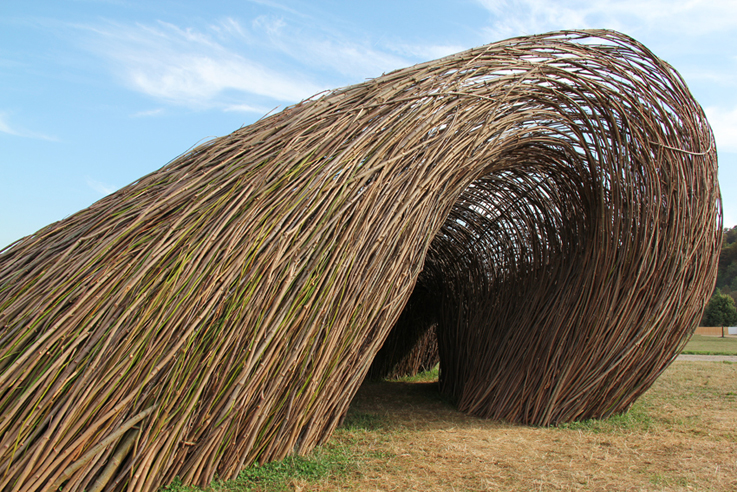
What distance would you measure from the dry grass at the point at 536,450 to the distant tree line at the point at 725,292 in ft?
69.4

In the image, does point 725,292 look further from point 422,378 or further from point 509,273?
point 509,273

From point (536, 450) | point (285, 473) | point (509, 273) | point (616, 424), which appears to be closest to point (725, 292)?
point (509, 273)

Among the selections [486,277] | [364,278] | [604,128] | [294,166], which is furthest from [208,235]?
[486,277]

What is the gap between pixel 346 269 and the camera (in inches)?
119

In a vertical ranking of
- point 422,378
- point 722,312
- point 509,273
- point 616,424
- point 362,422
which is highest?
point 722,312

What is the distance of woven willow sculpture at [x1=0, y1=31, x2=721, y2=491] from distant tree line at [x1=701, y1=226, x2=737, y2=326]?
21100mm

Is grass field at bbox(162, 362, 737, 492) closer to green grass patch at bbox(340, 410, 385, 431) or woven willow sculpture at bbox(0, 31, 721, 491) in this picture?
green grass patch at bbox(340, 410, 385, 431)

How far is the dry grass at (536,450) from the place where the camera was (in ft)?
10.5

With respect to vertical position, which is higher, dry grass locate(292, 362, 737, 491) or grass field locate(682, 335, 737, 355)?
grass field locate(682, 335, 737, 355)

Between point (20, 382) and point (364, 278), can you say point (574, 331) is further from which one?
point (20, 382)

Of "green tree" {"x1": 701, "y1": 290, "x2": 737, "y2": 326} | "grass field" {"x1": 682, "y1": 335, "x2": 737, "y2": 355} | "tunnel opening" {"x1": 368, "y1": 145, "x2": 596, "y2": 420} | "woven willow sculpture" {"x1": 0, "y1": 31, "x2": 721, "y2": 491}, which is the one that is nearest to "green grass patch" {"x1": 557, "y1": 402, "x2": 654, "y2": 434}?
"woven willow sculpture" {"x1": 0, "y1": 31, "x2": 721, "y2": 491}

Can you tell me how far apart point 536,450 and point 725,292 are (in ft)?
138

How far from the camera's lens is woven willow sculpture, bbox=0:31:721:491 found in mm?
2367

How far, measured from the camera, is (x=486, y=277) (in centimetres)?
598
